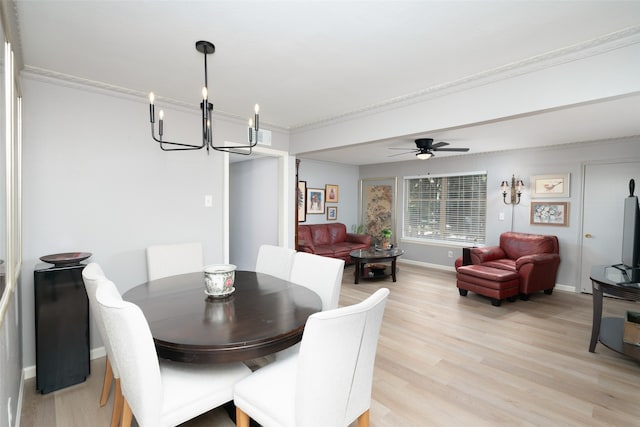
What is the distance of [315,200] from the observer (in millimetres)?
6828

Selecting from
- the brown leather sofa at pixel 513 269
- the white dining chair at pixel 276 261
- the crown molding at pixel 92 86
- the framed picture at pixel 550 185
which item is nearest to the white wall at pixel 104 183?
the crown molding at pixel 92 86

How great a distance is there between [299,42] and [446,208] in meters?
5.41

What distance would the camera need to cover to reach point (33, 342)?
2.34m

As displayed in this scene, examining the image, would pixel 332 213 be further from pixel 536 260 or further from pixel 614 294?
pixel 614 294

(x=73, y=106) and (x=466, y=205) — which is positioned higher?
(x=73, y=106)

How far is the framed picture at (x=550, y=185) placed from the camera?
490cm

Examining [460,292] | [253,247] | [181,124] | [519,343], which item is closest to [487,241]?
[460,292]

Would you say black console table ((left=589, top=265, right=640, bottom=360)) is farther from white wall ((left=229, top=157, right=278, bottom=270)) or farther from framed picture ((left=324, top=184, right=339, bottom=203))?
framed picture ((left=324, top=184, right=339, bottom=203))

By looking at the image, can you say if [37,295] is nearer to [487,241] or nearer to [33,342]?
[33,342]

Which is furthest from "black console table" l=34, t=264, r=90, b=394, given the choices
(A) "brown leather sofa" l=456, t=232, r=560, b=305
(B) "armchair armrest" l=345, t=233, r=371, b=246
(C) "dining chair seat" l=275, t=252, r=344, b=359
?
(B) "armchair armrest" l=345, t=233, r=371, b=246

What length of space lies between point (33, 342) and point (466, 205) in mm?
6489

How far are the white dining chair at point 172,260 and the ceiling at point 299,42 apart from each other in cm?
141

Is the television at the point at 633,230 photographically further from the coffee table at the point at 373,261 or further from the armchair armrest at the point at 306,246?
the armchair armrest at the point at 306,246

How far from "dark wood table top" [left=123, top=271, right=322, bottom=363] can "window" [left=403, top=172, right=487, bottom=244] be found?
16.5 feet
